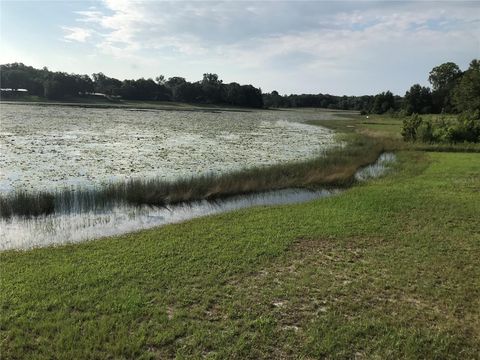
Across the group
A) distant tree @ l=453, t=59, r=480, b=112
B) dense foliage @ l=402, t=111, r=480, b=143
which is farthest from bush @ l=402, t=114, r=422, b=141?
distant tree @ l=453, t=59, r=480, b=112

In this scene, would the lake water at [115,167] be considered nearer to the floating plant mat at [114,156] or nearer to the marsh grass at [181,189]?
the floating plant mat at [114,156]

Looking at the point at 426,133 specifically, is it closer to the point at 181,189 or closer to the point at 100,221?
the point at 181,189

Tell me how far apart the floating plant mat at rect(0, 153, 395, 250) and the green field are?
135cm

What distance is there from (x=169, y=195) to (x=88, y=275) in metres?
7.80

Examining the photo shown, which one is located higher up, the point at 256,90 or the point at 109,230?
the point at 256,90

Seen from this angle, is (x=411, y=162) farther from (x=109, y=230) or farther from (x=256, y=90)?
(x=256, y=90)

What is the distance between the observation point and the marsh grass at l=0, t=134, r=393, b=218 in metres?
12.9

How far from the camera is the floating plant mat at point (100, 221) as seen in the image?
10.5m

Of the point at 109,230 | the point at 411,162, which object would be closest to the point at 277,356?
the point at 109,230

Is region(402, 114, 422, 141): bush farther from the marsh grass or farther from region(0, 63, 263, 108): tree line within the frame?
region(0, 63, 263, 108): tree line

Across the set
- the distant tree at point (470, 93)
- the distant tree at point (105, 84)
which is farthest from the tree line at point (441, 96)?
the distant tree at point (105, 84)

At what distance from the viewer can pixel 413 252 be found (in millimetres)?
9234

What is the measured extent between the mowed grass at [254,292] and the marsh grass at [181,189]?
3.83 m

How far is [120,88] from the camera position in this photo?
130 m
